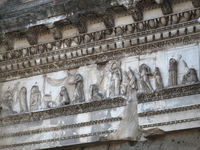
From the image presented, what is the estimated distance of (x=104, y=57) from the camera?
27.9ft

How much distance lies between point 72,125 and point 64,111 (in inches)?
13.1

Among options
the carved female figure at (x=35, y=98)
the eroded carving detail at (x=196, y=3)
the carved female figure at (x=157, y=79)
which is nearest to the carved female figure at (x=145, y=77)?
the carved female figure at (x=157, y=79)

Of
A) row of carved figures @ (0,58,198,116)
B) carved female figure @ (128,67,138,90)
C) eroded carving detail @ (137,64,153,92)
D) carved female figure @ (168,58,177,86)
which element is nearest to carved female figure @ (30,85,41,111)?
row of carved figures @ (0,58,198,116)

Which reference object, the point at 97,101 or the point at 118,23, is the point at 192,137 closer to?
the point at 97,101

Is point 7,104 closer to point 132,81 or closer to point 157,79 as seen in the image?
point 132,81

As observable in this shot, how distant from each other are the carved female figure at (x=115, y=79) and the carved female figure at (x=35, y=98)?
1515 mm

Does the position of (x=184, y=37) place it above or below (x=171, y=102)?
above

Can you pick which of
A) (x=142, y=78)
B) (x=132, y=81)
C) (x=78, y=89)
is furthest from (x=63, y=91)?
(x=142, y=78)

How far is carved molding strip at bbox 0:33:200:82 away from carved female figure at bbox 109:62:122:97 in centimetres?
19

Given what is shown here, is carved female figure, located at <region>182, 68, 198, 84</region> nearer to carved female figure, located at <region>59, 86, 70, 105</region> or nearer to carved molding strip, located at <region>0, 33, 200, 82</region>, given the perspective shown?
carved molding strip, located at <region>0, 33, 200, 82</region>

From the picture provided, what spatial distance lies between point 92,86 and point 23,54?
166 centimetres

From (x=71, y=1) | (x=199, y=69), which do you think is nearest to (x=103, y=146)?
(x=199, y=69)

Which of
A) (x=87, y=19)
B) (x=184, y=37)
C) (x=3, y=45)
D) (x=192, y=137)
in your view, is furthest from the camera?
(x=3, y=45)

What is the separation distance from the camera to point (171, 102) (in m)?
7.52
